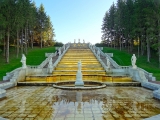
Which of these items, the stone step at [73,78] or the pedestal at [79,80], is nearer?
the pedestal at [79,80]

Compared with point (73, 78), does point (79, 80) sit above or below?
above

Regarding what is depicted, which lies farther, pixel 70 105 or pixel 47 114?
pixel 70 105

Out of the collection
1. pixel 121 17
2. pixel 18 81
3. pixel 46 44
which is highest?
pixel 121 17

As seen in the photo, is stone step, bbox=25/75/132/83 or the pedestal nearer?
the pedestal

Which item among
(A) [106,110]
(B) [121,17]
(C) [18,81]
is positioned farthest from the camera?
(B) [121,17]

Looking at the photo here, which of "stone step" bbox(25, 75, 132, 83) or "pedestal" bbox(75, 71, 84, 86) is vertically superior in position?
"pedestal" bbox(75, 71, 84, 86)

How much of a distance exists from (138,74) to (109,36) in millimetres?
40830

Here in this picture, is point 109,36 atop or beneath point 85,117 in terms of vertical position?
atop

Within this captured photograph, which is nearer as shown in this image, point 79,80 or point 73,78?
point 79,80

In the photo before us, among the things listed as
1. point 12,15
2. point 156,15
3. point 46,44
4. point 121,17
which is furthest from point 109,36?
point 12,15

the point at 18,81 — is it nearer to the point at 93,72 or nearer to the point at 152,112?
the point at 93,72

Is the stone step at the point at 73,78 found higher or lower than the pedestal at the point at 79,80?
lower

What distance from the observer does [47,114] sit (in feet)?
20.0

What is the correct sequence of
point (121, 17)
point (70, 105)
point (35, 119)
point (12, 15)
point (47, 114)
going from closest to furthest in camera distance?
1. point (35, 119)
2. point (47, 114)
3. point (70, 105)
4. point (12, 15)
5. point (121, 17)
